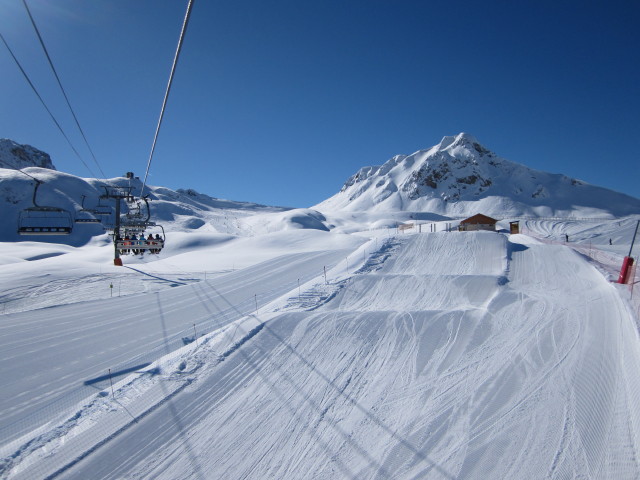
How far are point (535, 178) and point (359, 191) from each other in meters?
78.0

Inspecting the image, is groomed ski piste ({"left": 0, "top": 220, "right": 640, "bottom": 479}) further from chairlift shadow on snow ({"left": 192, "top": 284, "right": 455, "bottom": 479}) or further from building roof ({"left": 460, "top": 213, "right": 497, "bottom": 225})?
building roof ({"left": 460, "top": 213, "right": 497, "bottom": 225})

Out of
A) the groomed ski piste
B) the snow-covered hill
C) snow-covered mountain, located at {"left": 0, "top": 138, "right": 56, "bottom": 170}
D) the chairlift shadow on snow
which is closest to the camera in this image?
the chairlift shadow on snow

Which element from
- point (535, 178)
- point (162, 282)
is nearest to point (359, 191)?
point (535, 178)

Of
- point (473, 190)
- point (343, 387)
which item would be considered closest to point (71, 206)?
point (343, 387)

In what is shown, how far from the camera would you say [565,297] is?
Result: 14.7m

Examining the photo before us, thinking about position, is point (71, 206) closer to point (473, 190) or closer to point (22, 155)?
point (22, 155)

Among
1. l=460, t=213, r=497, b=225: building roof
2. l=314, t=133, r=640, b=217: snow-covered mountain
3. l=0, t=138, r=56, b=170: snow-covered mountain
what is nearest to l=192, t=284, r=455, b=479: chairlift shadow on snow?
l=460, t=213, r=497, b=225: building roof

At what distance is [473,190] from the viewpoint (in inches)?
5197

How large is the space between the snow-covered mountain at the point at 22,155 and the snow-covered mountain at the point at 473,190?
14161 centimetres

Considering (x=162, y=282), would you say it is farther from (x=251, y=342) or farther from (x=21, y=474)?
(x=21, y=474)

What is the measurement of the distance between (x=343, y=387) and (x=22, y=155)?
651 feet

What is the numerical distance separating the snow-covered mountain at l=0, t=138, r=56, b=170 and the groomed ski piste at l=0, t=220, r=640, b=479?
16999 cm

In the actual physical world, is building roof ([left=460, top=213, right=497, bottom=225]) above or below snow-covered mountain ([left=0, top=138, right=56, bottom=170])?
below

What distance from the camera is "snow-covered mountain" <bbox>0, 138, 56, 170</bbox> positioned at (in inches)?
5310
